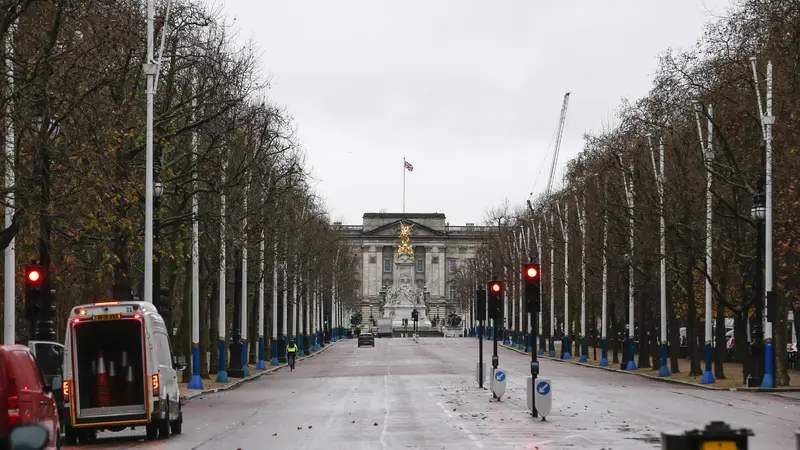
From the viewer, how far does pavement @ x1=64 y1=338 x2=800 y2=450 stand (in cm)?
2534

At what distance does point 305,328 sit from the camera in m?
109

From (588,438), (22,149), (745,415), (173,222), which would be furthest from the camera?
(173,222)

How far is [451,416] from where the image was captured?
109 ft

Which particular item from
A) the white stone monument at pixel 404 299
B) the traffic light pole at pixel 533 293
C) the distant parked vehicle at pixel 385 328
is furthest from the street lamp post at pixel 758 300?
the white stone monument at pixel 404 299

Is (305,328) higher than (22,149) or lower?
lower

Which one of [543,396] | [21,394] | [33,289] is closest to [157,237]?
[33,289]


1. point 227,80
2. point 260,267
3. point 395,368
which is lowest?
point 395,368

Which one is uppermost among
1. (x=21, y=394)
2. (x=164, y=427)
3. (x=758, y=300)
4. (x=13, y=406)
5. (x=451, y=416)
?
(x=758, y=300)

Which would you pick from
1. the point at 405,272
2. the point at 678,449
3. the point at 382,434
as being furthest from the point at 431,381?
the point at 405,272

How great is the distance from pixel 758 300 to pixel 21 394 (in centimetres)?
3635

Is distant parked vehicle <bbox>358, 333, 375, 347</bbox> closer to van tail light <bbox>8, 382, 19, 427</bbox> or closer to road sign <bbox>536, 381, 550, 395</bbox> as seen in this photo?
road sign <bbox>536, 381, 550, 395</bbox>

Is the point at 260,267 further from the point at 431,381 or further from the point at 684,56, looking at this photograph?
the point at 684,56

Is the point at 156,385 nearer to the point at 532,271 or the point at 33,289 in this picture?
the point at 33,289

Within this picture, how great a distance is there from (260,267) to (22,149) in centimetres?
4417
